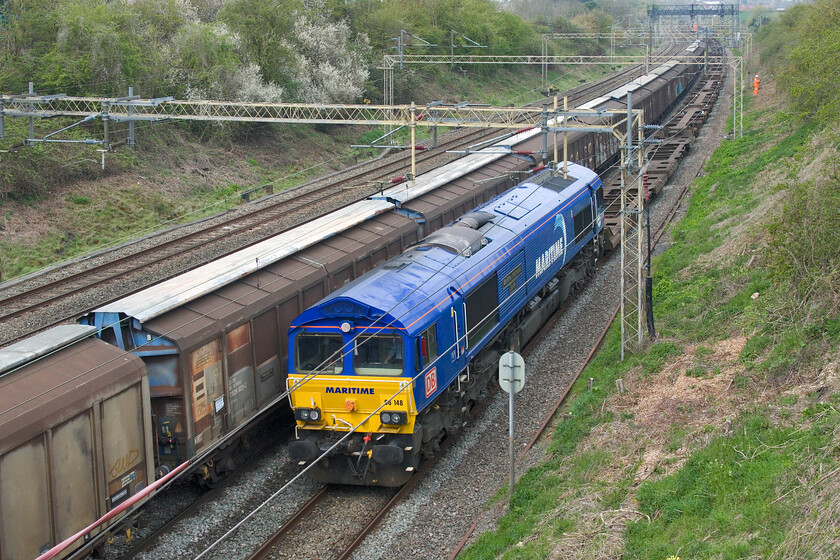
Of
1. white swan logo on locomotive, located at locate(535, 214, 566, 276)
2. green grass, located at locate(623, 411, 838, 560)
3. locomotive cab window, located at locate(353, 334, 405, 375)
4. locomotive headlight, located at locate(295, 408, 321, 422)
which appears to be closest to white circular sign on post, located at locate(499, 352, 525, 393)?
locomotive cab window, located at locate(353, 334, 405, 375)

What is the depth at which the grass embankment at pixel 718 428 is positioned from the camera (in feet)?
31.1

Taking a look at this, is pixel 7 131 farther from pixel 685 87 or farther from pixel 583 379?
pixel 685 87

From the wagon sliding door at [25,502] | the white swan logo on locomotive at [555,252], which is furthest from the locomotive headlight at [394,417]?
the white swan logo on locomotive at [555,252]

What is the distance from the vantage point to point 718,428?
40.3 ft

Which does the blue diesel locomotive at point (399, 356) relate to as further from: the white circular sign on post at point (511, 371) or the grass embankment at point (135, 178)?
the grass embankment at point (135, 178)

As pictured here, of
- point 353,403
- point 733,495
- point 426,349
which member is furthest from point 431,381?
point 733,495

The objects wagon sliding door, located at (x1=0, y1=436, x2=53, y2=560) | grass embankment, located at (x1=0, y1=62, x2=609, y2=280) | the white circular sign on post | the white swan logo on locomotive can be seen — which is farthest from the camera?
grass embankment, located at (x1=0, y1=62, x2=609, y2=280)

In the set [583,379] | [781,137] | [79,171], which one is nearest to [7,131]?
[79,171]

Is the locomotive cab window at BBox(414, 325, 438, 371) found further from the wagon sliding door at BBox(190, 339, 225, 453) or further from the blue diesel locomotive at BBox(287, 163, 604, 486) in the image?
the wagon sliding door at BBox(190, 339, 225, 453)

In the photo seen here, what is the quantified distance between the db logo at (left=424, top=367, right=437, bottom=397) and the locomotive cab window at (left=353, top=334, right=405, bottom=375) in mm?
627

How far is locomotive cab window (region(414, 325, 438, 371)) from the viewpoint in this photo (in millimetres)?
13180

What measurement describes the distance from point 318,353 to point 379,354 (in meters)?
1.02

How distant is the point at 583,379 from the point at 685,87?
6119 cm

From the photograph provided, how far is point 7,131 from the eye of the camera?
Answer: 3259 cm
